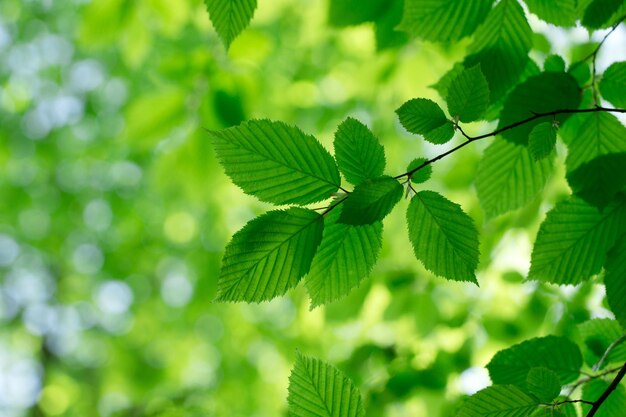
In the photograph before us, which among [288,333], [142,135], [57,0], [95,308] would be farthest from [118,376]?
[57,0]

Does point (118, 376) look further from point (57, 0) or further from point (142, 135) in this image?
point (57, 0)

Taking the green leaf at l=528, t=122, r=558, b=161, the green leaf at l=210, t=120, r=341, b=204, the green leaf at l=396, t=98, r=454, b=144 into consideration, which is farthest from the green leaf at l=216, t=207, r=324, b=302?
the green leaf at l=528, t=122, r=558, b=161

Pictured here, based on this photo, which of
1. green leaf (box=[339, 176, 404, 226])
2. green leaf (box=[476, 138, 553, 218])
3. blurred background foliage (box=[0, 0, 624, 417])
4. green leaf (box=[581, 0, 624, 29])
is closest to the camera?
green leaf (box=[339, 176, 404, 226])

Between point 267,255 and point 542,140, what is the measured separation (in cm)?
31

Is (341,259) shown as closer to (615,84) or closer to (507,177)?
(507,177)

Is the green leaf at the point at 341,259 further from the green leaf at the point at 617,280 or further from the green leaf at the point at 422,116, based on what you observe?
the green leaf at the point at 617,280

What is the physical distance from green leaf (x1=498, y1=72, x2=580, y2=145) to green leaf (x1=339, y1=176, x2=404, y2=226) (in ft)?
0.75

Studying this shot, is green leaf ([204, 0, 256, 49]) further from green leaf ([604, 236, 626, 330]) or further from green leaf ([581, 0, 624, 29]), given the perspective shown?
green leaf ([604, 236, 626, 330])

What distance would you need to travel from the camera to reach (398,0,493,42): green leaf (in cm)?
69

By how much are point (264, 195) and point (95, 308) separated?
6.24 meters

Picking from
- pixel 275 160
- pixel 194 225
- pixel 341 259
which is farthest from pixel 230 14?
pixel 194 225

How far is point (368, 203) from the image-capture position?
0.50m

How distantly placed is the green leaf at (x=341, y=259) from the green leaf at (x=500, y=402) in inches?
6.2

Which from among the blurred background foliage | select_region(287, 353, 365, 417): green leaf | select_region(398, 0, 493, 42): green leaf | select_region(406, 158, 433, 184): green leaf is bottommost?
select_region(287, 353, 365, 417): green leaf
